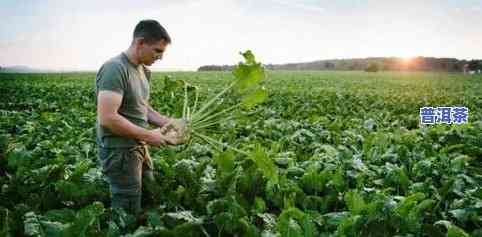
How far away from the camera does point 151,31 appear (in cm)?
342

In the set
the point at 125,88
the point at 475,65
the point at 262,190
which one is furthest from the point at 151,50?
the point at 475,65

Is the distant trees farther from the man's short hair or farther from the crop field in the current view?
the man's short hair

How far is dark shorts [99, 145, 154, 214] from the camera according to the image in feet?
12.2

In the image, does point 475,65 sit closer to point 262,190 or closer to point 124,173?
point 262,190

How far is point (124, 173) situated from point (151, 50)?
0.90 m

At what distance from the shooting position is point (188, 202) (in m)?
4.30

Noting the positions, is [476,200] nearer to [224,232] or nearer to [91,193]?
[224,232]

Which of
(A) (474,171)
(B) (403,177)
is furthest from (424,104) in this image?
(B) (403,177)

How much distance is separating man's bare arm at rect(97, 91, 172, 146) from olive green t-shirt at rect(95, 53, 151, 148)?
0.17 ft

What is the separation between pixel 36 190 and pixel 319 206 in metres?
2.39

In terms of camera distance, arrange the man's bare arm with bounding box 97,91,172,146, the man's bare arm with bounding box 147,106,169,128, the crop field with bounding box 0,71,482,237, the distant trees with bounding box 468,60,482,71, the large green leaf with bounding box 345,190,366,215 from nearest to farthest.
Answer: the man's bare arm with bounding box 97,91,172,146 → the crop field with bounding box 0,71,482,237 → the large green leaf with bounding box 345,190,366,215 → the man's bare arm with bounding box 147,106,169,128 → the distant trees with bounding box 468,60,482,71

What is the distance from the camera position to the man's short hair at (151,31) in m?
3.43

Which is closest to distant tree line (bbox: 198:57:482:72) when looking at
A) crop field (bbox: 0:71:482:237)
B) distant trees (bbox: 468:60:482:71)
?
distant trees (bbox: 468:60:482:71)

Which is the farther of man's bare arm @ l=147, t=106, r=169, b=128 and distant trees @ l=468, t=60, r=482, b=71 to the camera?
distant trees @ l=468, t=60, r=482, b=71
